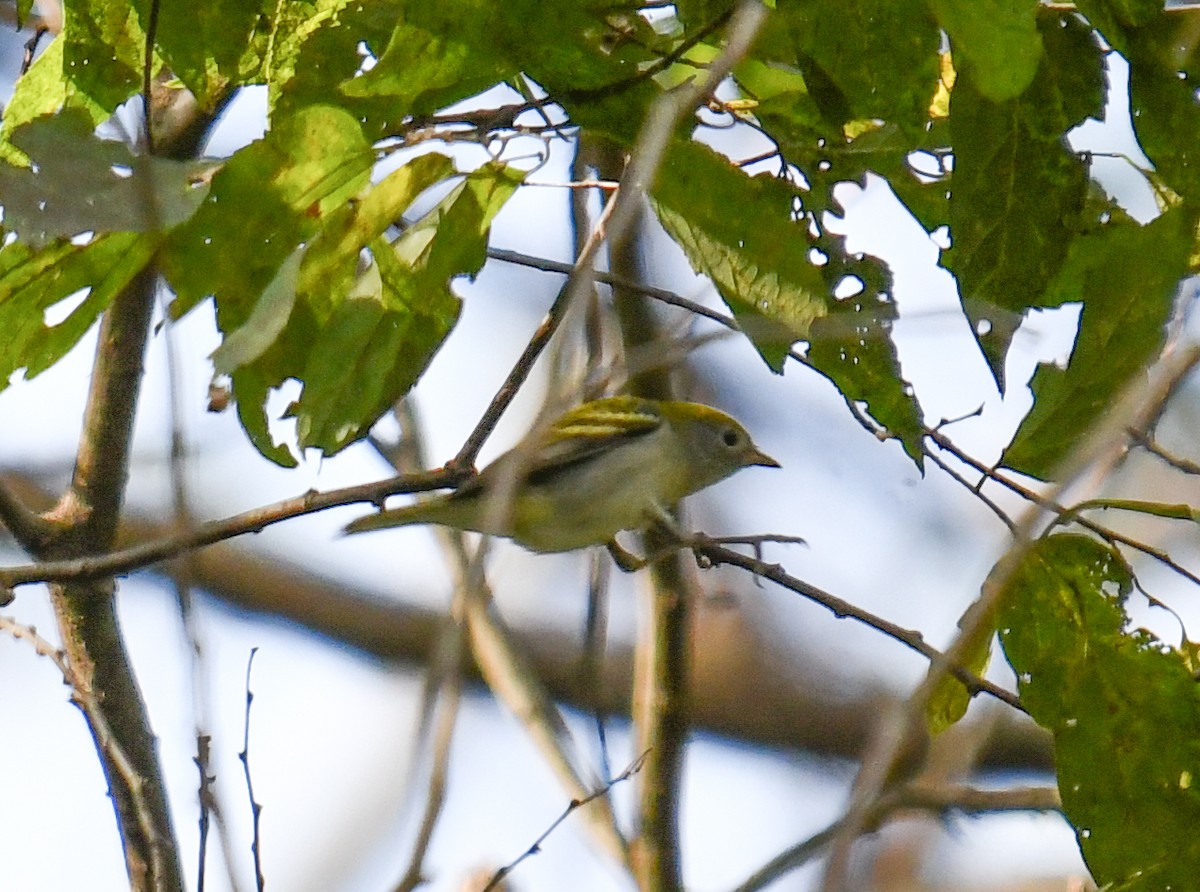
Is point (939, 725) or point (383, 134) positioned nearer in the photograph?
point (383, 134)

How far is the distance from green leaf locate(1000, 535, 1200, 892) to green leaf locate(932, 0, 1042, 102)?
1.99ft

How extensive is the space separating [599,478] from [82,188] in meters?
1.63

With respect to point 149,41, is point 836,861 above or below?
below

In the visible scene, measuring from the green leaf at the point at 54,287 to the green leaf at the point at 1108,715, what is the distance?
3.38 ft

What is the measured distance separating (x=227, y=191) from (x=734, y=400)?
3.72 metres

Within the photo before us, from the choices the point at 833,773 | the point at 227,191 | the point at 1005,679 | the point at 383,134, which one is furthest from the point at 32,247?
the point at 833,773

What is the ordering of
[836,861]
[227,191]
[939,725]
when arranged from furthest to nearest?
[939,725] → [227,191] → [836,861]

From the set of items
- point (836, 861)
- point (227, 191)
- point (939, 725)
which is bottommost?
point (836, 861)

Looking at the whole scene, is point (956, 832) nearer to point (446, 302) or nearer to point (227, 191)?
point (446, 302)

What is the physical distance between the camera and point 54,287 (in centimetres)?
145

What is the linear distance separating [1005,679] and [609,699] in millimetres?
2669

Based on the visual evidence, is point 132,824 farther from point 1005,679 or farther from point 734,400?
point 734,400

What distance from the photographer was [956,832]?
1610mm

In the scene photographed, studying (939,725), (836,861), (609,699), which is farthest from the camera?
(609,699)
